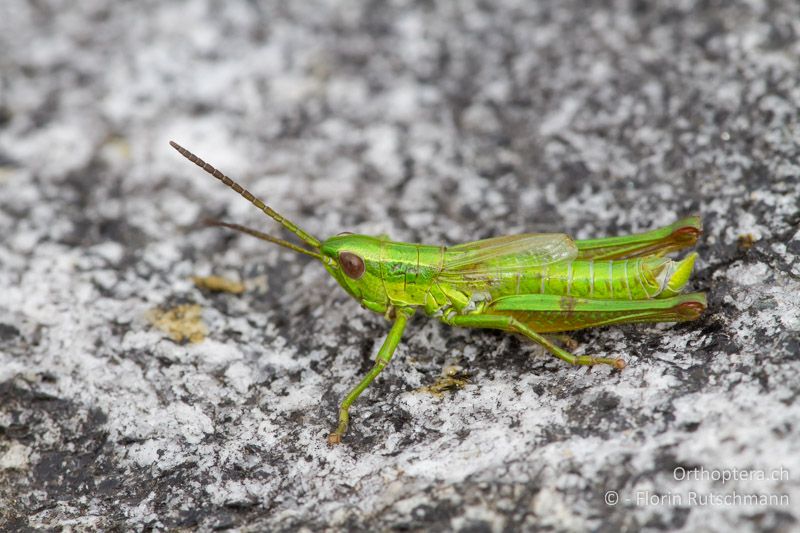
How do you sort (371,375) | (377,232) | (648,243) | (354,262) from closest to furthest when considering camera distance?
(371,375), (648,243), (354,262), (377,232)

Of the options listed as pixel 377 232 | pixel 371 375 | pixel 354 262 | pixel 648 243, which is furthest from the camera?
pixel 377 232

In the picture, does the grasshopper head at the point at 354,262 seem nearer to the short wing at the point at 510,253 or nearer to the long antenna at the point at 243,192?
the long antenna at the point at 243,192

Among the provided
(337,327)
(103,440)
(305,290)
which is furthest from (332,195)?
(103,440)

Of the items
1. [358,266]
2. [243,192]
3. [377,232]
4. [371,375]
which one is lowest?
[371,375]

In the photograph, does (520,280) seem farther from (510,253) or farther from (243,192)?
(243,192)

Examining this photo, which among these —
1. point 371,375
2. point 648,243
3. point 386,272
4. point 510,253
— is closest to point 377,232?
point 386,272

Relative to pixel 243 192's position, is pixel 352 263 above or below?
below
